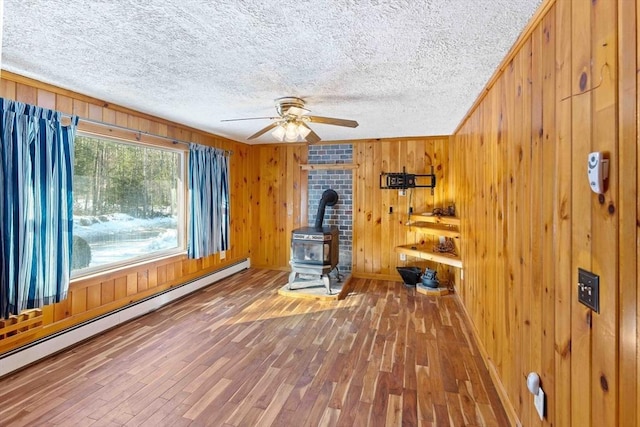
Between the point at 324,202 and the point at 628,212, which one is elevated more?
the point at 324,202

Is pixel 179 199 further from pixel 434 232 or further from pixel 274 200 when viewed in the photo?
pixel 434 232

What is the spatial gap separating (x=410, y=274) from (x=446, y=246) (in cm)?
66

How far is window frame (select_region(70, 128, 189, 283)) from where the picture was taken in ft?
9.59

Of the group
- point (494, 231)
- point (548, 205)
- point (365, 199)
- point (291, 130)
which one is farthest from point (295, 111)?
point (365, 199)

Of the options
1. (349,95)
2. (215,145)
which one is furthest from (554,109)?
(215,145)

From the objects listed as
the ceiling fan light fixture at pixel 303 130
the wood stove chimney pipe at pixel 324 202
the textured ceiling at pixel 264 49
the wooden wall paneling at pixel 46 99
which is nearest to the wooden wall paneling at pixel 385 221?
the wood stove chimney pipe at pixel 324 202

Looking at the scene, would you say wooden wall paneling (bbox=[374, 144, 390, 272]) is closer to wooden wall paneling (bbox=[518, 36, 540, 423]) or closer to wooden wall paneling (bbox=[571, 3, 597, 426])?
wooden wall paneling (bbox=[518, 36, 540, 423])

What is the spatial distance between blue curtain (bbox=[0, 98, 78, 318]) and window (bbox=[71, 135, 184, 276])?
0.28 meters

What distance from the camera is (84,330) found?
2.79 m

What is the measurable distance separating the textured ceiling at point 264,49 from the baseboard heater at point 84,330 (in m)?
2.16

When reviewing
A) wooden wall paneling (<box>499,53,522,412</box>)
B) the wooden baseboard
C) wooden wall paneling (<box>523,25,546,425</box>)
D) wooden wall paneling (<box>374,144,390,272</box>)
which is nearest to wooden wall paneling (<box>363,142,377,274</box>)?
wooden wall paneling (<box>374,144,390,272</box>)

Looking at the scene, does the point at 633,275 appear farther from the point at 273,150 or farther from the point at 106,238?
the point at 273,150

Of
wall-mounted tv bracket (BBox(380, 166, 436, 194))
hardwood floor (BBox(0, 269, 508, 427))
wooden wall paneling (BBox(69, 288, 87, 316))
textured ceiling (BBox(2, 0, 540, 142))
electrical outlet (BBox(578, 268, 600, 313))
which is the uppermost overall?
textured ceiling (BBox(2, 0, 540, 142))

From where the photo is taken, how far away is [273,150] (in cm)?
553
